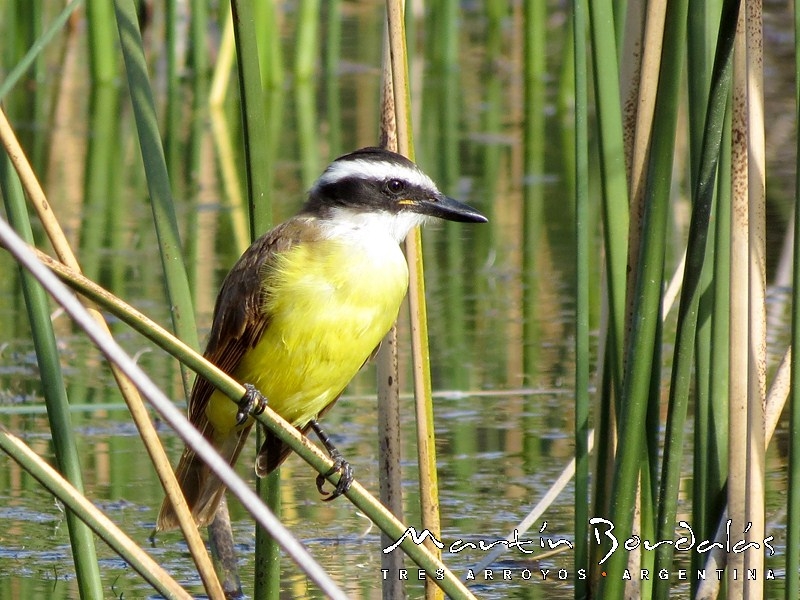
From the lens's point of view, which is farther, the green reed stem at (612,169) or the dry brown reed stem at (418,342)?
the dry brown reed stem at (418,342)

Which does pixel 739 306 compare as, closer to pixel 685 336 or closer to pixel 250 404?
pixel 685 336

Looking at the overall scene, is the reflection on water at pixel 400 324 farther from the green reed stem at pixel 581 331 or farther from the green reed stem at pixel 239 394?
the green reed stem at pixel 239 394

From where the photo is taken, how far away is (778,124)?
9453 millimetres

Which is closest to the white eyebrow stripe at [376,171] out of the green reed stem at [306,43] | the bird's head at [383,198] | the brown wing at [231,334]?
the bird's head at [383,198]

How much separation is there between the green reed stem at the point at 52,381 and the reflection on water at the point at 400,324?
1001mm

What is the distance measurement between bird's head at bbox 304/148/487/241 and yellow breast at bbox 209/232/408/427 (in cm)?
13

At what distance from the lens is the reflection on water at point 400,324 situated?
4.07m

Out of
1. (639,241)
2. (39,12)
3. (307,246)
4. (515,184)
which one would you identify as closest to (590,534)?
(639,241)

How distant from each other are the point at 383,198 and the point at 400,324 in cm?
281

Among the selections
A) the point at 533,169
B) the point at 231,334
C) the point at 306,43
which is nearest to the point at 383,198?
the point at 231,334

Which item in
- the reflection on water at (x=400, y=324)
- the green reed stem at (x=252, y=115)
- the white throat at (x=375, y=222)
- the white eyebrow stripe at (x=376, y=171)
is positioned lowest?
the reflection on water at (x=400, y=324)

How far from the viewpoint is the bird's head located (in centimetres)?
342

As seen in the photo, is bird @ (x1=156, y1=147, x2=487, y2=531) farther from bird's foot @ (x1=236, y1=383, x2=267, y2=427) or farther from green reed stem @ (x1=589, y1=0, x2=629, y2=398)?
green reed stem @ (x1=589, y1=0, x2=629, y2=398)

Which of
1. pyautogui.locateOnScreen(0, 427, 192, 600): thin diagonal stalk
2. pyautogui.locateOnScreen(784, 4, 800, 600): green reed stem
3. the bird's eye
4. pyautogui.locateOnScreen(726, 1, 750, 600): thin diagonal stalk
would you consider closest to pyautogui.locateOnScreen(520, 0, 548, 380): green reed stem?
pyautogui.locateOnScreen(726, 1, 750, 600): thin diagonal stalk
